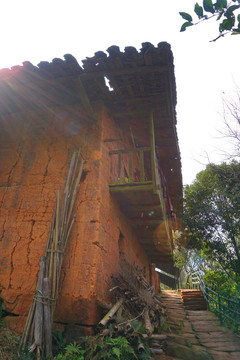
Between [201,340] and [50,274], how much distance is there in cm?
423

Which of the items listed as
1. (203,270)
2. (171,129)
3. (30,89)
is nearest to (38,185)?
(30,89)

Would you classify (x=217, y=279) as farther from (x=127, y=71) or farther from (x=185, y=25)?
(x=185, y=25)

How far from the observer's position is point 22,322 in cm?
364

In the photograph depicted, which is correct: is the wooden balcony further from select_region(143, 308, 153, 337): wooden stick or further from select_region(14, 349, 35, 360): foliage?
select_region(14, 349, 35, 360): foliage

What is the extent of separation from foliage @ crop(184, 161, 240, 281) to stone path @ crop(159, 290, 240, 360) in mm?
3158

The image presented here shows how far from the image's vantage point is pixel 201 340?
5559 mm

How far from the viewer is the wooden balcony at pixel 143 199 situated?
16.3 feet

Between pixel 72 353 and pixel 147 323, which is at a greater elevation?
pixel 147 323

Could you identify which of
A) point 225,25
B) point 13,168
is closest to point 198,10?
point 225,25

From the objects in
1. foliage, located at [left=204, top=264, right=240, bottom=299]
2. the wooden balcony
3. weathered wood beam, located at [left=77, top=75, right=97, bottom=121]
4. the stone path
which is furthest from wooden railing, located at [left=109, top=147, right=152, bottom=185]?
foliage, located at [left=204, top=264, right=240, bottom=299]

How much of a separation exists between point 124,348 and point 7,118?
5.38 meters

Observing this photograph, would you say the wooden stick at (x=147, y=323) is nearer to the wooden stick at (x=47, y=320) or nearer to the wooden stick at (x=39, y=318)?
the wooden stick at (x=47, y=320)

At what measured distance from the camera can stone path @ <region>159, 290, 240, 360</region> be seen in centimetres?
411

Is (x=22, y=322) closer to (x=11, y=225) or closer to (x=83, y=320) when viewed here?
(x=83, y=320)
